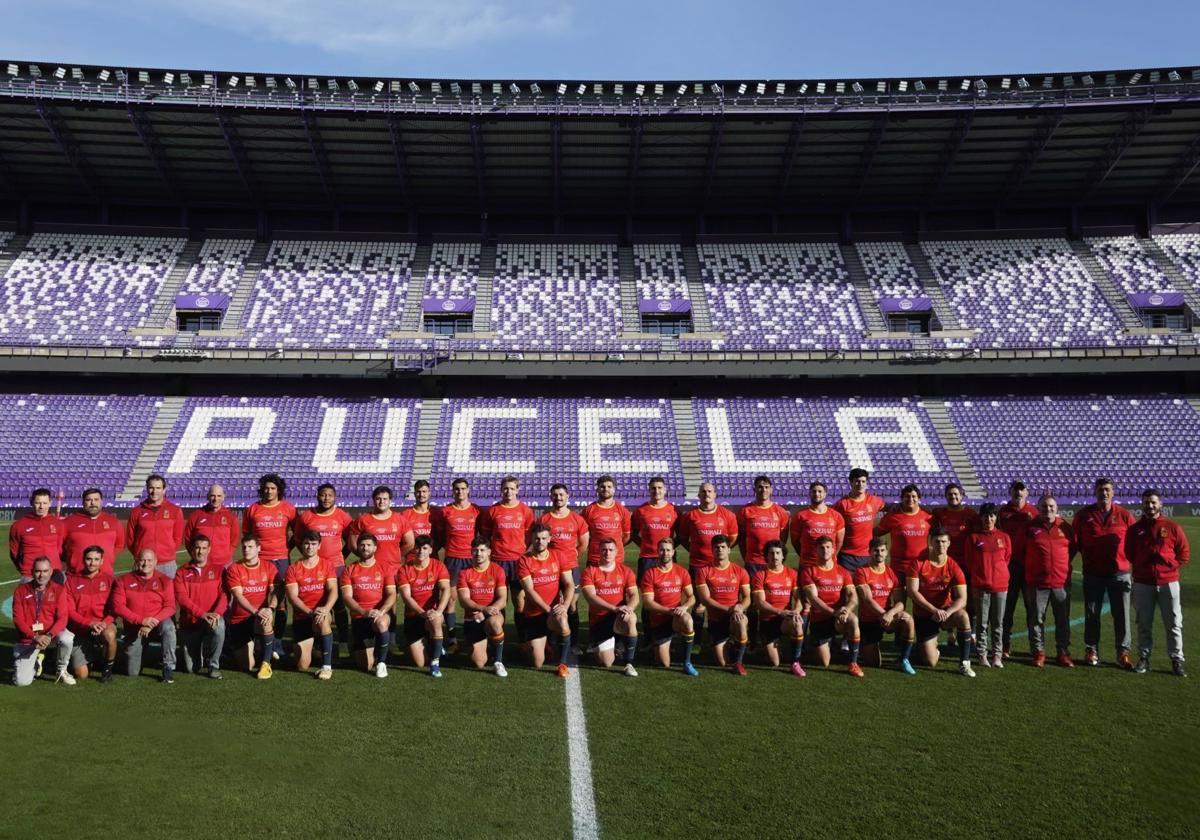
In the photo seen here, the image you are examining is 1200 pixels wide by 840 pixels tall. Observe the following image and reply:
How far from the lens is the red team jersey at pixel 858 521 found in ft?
32.5

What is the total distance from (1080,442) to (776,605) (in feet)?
86.3

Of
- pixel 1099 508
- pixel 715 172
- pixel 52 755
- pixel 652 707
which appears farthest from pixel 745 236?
pixel 52 755

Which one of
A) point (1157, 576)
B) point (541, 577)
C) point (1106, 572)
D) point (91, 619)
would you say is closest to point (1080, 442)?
point (1106, 572)

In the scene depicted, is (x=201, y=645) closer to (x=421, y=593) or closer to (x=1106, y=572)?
(x=421, y=593)

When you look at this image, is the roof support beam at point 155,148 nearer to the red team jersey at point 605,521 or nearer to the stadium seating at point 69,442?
the stadium seating at point 69,442

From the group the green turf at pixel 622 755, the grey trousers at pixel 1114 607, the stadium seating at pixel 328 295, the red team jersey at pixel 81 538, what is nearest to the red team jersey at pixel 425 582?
the green turf at pixel 622 755

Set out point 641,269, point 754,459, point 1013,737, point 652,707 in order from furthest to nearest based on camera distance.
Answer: point 641,269 → point 754,459 → point 652,707 → point 1013,737

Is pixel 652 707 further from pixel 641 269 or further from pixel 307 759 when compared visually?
pixel 641 269

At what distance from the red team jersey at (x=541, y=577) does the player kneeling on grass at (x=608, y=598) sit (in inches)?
16.7

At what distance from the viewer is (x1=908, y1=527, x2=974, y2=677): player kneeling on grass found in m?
8.84

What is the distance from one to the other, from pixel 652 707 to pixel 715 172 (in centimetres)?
3004

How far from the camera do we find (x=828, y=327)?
3281 centimetres

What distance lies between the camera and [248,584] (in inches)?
350

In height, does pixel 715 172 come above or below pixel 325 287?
above
